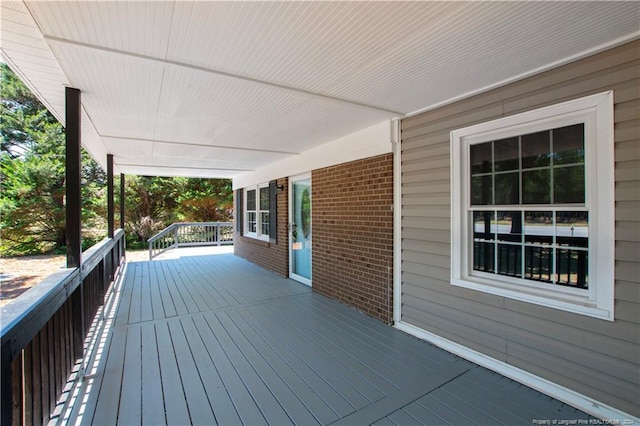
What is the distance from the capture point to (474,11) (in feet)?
5.58

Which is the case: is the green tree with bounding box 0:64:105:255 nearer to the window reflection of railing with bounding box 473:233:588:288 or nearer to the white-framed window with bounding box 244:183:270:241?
the white-framed window with bounding box 244:183:270:241

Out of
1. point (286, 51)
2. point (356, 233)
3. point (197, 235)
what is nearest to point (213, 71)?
point (286, 51)

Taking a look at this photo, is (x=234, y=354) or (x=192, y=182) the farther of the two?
(x=192, y=182)

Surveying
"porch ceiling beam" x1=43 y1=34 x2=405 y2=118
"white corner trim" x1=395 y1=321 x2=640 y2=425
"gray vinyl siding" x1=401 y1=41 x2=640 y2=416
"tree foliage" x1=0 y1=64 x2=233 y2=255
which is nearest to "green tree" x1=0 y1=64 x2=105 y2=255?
"tree foliage" x1=0 y1=64 x2=233 y2=255

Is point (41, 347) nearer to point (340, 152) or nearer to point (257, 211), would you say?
point (340, 152)

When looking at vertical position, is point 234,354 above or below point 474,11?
below

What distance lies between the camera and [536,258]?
8.37 feet

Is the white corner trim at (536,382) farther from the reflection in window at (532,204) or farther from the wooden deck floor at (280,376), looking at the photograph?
the reflection in window at (532,204)

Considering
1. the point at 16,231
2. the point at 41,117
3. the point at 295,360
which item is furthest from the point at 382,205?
the point at 41,117

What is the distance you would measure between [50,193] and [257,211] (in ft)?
30.3

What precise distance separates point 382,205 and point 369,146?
32.9 inches

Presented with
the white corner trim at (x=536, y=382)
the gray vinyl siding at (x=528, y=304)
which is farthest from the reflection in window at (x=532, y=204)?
the white corner trim at (x=536, y=382)

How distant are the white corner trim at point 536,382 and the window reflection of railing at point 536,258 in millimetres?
792

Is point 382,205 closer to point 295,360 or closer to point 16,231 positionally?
point 295,360
